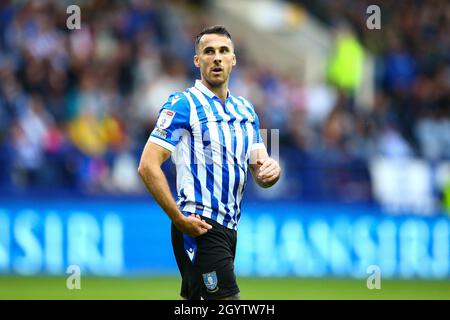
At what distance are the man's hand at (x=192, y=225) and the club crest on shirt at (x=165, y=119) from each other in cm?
59

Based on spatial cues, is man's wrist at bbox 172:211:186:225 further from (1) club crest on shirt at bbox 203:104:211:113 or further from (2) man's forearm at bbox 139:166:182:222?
(1) club crest on shirt at bbox 203:104:211:113

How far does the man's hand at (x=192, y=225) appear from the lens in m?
6.68

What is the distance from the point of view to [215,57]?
696 cm

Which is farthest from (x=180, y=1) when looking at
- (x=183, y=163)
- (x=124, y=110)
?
(x=183, y=163)

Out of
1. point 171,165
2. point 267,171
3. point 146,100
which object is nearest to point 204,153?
point 267,171

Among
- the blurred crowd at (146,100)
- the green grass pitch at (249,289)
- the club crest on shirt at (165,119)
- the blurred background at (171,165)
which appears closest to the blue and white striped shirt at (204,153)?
the club crest on shirt at (165,119)

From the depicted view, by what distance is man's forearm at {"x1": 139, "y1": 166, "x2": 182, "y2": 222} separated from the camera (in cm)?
662

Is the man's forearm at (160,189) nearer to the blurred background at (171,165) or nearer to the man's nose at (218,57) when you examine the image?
the man's nose at (218,57)

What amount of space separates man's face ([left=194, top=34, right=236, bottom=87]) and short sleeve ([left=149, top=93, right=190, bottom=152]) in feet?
0.83

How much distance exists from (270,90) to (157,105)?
2.37 m

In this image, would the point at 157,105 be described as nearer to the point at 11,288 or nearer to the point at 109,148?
the point at 109,148

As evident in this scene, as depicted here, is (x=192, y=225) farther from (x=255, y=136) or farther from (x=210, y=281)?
(x=255, y=136)

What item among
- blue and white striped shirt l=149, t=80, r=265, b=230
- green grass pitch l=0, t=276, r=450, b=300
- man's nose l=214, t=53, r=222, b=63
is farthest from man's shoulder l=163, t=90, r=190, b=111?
green grass pitch l=0, t=276, r=450, b=300

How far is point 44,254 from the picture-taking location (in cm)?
1393
